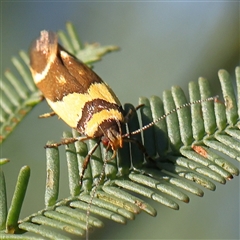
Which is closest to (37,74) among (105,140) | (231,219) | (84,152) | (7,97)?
(7,97)

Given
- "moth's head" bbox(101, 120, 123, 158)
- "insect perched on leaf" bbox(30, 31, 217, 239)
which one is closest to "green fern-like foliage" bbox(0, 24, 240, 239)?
"moth's head" bbox(101, 120, 123, 158)

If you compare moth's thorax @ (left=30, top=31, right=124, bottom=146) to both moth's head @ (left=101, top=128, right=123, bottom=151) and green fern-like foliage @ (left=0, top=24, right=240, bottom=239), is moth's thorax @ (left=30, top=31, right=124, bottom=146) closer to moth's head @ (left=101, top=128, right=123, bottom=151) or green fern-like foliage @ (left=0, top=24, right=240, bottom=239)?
moth's head @ (left=101, top=128, right=123, bottom=151)

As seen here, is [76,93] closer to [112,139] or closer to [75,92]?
[75,92]

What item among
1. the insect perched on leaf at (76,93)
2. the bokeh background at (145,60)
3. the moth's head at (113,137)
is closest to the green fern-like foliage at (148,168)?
the moth's head at (113,137)

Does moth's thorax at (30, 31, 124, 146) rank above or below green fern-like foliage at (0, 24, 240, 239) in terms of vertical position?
above

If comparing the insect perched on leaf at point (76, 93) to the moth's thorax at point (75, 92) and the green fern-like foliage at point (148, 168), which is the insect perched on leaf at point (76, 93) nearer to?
the moth's thorax at point (75, 92)

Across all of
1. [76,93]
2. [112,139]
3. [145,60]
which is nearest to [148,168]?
[112,139]

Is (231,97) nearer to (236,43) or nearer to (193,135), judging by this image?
(193,135)
